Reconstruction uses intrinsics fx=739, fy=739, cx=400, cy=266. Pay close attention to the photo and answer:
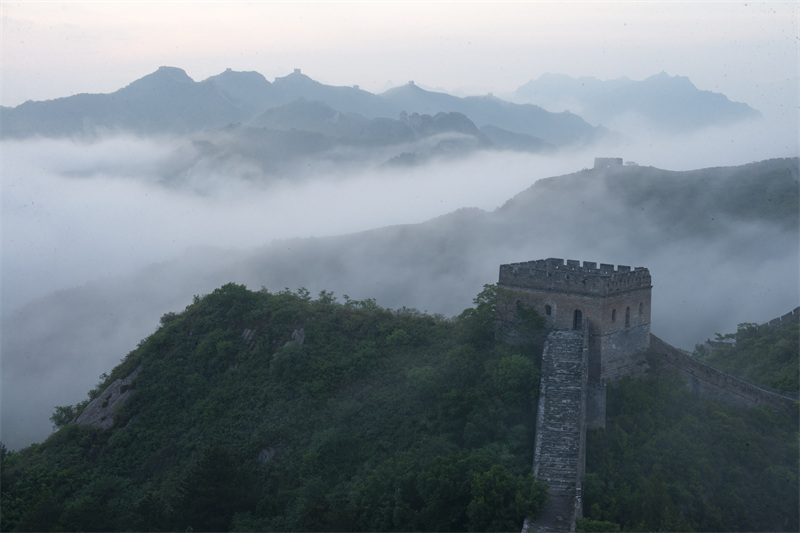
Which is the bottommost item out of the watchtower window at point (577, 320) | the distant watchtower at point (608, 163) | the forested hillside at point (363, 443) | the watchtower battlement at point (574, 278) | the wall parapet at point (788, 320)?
the forested hillside at point (363, 443)

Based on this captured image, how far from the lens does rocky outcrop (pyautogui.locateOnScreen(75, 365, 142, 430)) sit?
3438cm

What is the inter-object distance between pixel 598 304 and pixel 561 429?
5.69 metres

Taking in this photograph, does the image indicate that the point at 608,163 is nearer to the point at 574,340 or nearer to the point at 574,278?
the point at 574,278

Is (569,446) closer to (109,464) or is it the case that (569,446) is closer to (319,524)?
(319,524)

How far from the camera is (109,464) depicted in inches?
1236

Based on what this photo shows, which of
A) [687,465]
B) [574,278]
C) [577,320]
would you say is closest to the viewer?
[687,465]

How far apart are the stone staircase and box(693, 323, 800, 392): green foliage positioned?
10.2 m

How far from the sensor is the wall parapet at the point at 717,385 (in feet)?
95.0

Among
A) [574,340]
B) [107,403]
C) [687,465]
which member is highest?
[574,340]

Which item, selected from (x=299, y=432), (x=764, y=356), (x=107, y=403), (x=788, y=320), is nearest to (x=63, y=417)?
(x=107, y=403)

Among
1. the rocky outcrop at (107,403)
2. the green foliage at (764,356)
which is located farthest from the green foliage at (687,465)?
the rocky outcrop at (107,403)

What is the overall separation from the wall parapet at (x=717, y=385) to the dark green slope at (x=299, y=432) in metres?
6.03

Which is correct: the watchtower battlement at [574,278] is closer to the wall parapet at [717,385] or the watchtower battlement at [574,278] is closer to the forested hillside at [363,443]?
the forested hillside at [363,443]

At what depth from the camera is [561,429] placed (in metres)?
24.5
